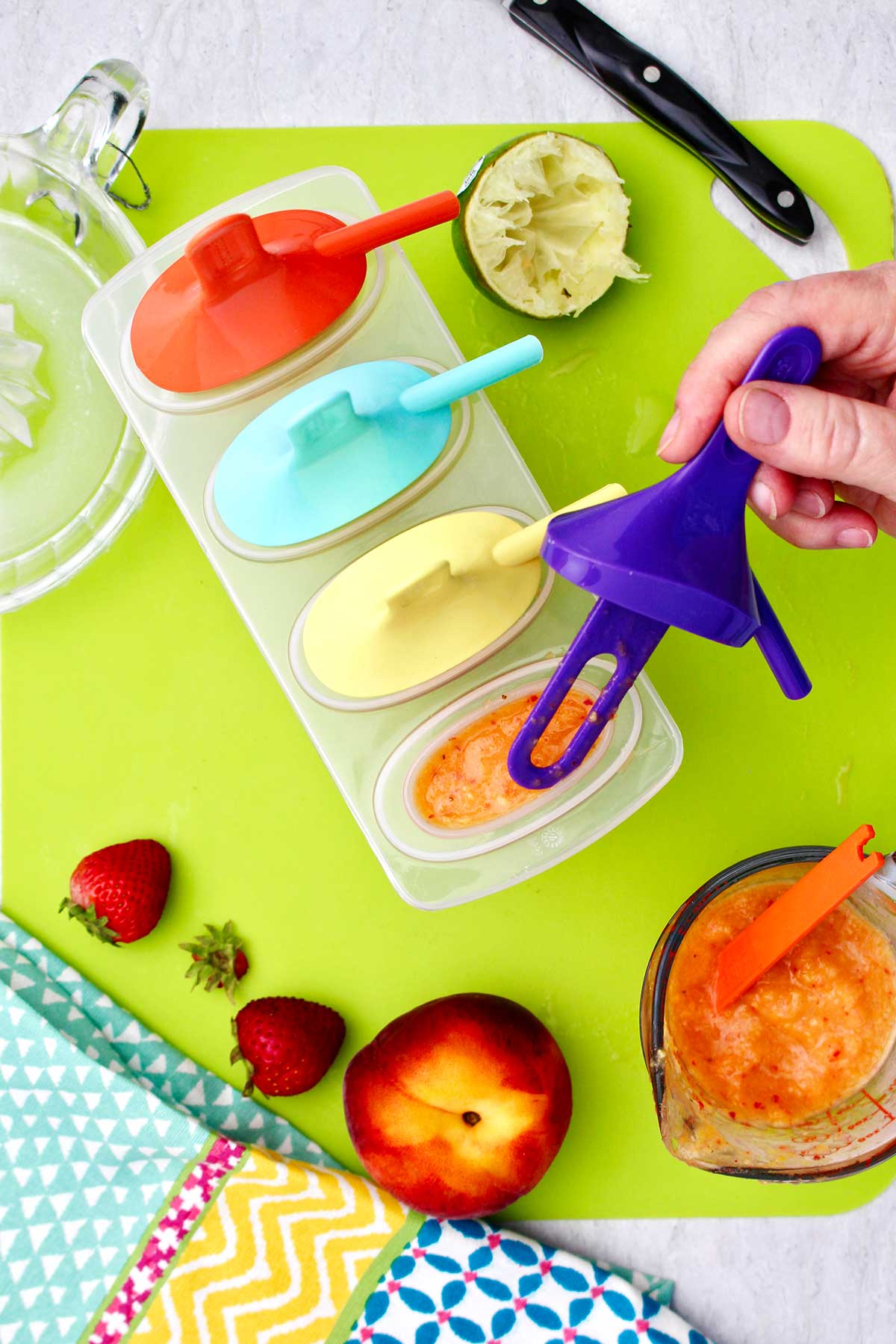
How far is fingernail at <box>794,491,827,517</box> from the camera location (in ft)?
2.47

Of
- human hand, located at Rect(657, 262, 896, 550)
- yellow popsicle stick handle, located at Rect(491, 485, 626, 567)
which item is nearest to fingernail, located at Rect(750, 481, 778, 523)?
human hand, located at Rect(657, 262, 896, 550)

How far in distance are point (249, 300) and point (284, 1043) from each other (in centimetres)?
55

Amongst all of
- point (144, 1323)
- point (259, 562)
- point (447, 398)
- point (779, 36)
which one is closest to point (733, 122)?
point (779, 36)

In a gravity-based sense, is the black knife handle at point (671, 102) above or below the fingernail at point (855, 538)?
above

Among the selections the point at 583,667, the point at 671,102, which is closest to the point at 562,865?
the point at 583,667

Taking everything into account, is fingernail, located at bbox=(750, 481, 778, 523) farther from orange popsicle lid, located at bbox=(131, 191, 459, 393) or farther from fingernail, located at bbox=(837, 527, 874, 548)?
orange popsicle lid, located at bbox=(131, 191, 459, 393)

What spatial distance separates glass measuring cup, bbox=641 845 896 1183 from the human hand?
25 cm

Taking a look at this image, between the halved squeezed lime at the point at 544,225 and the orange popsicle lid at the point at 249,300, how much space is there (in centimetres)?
9

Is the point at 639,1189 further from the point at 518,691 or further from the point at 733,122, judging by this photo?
the point at 733,122

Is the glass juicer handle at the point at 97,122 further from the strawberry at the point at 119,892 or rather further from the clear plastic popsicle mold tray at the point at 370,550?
the strawberry at the point at 119,892

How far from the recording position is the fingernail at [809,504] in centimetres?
75

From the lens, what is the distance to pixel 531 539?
0.67 m

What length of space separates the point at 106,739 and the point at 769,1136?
23.6 inches

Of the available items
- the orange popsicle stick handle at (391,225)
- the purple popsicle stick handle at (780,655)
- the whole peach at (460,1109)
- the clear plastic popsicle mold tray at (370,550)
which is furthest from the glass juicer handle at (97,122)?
the whole peach at (460,1109)
